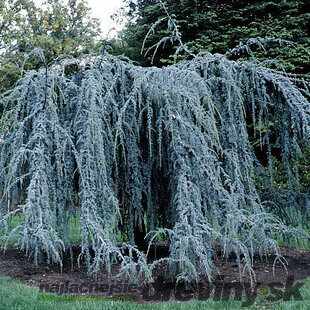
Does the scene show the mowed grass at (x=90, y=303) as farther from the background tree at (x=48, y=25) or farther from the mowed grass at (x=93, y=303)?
the background tree at (x=48, y=25)

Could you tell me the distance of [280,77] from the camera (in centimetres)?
344

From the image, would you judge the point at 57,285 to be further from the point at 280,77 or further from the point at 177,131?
the point at 280,77

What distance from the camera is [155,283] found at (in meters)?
3.37

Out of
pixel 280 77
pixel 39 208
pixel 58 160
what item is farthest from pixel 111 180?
pixel 280 77

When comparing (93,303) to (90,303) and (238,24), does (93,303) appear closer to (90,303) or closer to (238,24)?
(90,303)

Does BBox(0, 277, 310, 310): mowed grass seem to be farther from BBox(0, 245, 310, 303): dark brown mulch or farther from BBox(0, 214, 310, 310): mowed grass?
BBox(0, 245, 310, 303): dark brown mulch

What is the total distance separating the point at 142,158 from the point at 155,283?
1.09 m

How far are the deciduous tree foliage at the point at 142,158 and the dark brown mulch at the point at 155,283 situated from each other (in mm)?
261

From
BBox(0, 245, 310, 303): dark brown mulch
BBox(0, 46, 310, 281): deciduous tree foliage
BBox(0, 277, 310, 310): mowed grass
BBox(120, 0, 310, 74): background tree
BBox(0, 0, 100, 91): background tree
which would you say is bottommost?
BBox(0, 277, 310, 310): mowed grass

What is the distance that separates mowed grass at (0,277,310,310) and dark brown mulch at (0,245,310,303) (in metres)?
0.17

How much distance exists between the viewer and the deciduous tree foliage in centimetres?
276

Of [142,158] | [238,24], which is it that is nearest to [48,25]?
[238,24]

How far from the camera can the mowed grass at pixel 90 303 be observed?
8.86 feet

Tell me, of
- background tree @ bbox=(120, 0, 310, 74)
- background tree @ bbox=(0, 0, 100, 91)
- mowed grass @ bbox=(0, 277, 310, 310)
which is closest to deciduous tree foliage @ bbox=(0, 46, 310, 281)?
mowed grass @ bbox=(0, 277, 310, 310)
